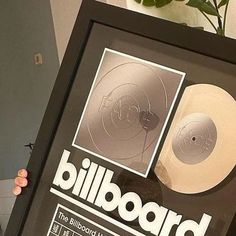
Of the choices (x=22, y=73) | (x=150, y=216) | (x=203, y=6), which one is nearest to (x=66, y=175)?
(x=150, y=216)

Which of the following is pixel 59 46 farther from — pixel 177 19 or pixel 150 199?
pixel 150 199

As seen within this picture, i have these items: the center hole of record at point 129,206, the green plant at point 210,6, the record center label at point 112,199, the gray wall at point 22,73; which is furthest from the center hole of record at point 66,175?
the gray wall at point 22,73

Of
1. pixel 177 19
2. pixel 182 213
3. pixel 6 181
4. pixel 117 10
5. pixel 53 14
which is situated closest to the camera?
pixel 182 213

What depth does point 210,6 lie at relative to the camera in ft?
3.72

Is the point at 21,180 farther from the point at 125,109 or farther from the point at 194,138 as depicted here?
the point at 194,138

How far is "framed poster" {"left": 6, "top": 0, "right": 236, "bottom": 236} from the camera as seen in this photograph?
31.3 inches

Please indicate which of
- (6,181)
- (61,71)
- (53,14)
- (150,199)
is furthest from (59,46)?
(150,199)

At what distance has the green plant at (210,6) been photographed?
1.13 m

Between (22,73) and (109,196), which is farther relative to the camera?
(22,73)

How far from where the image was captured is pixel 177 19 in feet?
4.50

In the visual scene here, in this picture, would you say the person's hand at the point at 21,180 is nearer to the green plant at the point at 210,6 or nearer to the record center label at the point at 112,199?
the record center label at the point at 112,199

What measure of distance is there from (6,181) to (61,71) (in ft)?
8.79

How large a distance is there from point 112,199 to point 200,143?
198 mm

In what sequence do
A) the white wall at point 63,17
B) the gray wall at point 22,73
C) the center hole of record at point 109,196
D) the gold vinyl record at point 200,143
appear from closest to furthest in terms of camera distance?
the gold vinyl record at point 200,143 → the center hole of record at point 109,196 → the white wall at point 63,17 → the gray wall at point 22,73
